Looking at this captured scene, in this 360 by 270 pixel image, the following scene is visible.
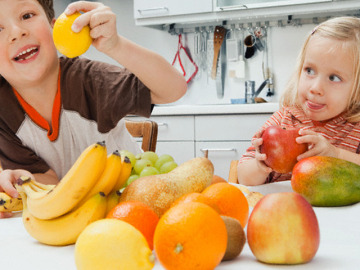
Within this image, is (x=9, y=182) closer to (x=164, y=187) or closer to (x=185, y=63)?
(x=164, y=187)

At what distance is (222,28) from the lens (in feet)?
9.71

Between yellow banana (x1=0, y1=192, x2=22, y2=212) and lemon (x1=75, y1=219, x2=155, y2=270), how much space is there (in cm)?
42

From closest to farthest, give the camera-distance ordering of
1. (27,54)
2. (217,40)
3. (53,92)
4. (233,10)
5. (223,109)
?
1. (27,54)
2. (53,92)
3. (223,109)
4. (233,10)
5. (217,40)

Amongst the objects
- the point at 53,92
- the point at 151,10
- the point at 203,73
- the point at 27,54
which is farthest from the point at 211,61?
the point at 27,54

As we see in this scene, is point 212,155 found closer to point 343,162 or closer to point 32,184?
point 343,162

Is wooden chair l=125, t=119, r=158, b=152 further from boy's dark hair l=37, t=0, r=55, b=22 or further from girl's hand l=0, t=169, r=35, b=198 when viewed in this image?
girl's hand l=0, t=169, r=35, b=198

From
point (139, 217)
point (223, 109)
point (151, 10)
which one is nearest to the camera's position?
point (139, 217)

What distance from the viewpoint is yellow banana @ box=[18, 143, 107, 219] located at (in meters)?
0.54

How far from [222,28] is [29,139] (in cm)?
207

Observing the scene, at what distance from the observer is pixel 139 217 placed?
1.64 feet

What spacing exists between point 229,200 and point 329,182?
0.29m

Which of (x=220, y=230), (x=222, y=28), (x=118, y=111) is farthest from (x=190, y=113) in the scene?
(x=220, y=230)

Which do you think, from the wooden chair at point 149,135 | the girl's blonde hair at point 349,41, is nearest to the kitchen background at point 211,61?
the wooden chair at point 149,135

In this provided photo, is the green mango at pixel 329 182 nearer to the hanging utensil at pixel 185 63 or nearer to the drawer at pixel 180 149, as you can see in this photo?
the drawer at pixel 180 149
